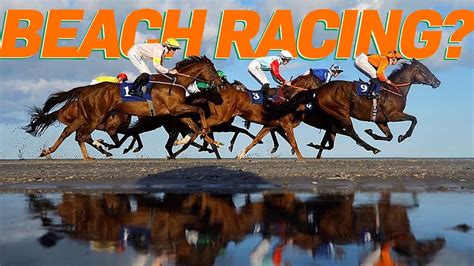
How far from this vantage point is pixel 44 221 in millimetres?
5707

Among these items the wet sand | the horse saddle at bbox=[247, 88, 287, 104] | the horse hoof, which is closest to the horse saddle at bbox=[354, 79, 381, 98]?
the horse saddle at bbox=[247, 88, 287, 104]

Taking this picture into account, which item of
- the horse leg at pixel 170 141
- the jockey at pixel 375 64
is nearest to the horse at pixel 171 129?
the horse leg at pixel 170 141

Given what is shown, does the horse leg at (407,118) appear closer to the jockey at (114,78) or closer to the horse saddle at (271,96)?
the horse saddle at (271,96)

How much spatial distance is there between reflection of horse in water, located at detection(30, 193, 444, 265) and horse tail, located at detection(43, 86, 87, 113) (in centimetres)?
1189

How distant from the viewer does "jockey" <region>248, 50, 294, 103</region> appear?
60.2 ft

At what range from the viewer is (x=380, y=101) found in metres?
18.2

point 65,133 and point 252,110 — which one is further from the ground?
point 252,110

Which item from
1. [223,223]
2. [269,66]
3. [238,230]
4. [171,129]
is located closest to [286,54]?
[269,66]

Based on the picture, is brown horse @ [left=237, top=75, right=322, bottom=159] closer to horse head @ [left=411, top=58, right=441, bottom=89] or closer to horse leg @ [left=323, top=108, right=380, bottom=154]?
horse leg @ [left=323, top=108, right=380, bottom=154]

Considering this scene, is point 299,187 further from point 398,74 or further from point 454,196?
point 398,74

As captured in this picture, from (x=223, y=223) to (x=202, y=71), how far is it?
1321cm

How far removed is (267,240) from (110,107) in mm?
14233

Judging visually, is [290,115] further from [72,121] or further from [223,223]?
[223,223]

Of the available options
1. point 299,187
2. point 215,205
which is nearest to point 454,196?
point 299,187
